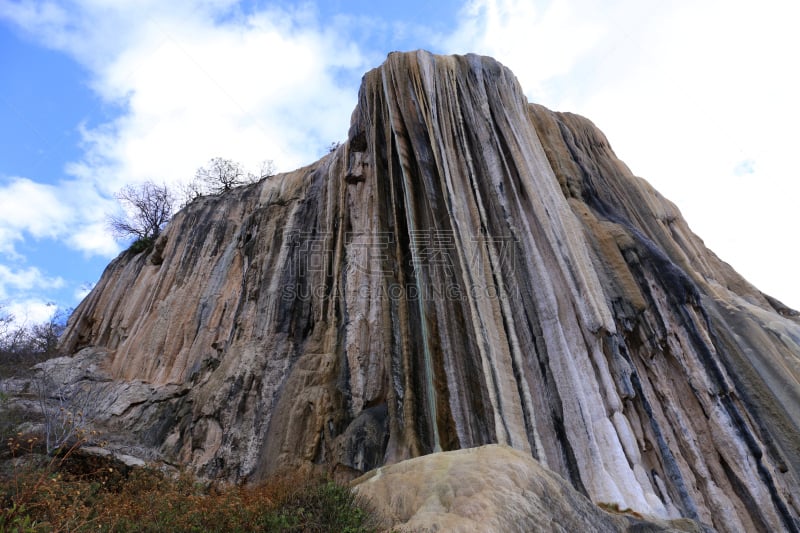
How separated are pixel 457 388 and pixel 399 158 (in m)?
5.54

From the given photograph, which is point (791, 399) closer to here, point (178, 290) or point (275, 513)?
point (275, 513)

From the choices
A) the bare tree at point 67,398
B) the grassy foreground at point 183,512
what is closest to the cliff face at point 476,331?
the bare tree at point 67,398

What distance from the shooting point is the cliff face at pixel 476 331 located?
22.8 ft

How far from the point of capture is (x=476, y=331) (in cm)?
793

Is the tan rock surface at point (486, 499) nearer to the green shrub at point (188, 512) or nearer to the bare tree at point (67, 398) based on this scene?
the green shrub at point (188, 512)

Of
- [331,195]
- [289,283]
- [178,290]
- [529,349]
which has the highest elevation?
[331,195]

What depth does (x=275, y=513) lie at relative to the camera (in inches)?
177

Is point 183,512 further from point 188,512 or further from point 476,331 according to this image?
point 476,331

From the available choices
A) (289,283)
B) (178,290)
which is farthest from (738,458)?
(178,290)

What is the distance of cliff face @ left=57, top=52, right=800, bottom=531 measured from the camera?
6.96 m

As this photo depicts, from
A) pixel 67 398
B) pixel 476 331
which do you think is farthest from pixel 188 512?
pixel 67 398

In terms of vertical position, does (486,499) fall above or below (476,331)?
below

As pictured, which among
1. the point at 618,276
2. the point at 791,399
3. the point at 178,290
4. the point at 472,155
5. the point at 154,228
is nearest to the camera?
the point at 791,399

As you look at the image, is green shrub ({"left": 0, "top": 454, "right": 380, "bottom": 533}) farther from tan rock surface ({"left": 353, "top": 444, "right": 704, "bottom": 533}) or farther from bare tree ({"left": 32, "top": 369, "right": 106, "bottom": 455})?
bare tree ({"left": 32, "top": 369, "right": 106, "bottom": 455})
